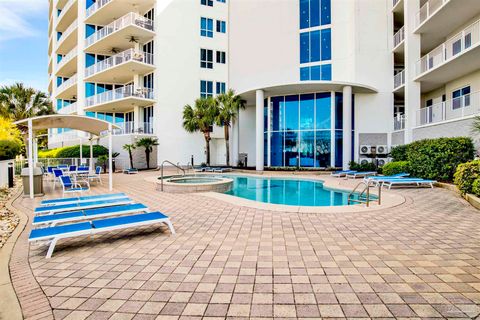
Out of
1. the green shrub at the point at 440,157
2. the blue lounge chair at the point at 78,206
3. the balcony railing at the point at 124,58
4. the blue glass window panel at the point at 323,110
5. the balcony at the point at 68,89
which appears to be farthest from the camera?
the balcony at the point at 68,89

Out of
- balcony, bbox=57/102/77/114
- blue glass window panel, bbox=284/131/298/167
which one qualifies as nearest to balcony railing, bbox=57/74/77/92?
balcony, bbox=57/102/77/114

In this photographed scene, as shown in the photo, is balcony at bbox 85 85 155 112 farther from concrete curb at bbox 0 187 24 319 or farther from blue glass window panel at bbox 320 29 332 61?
concrete curb at bbox 0 187 24 319

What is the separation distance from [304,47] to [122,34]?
15.9m

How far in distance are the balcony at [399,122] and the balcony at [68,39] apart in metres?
31.1

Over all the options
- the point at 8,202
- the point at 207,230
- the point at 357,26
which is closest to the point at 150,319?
the point at 207,230

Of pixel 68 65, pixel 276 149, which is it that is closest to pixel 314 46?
pixel 276 149

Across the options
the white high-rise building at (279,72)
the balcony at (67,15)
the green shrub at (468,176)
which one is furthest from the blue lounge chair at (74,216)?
the balcony at (67,15)

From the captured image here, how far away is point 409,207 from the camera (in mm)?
7535

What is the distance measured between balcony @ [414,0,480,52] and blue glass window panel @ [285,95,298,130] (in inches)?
343

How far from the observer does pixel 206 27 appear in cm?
2597

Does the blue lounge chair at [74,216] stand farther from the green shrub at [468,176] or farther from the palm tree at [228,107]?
the palm tree at [228,107]

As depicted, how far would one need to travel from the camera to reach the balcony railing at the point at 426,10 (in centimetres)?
1533

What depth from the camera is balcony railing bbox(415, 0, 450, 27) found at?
15328 millimetres

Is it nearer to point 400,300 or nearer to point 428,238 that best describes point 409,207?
point 428,238
